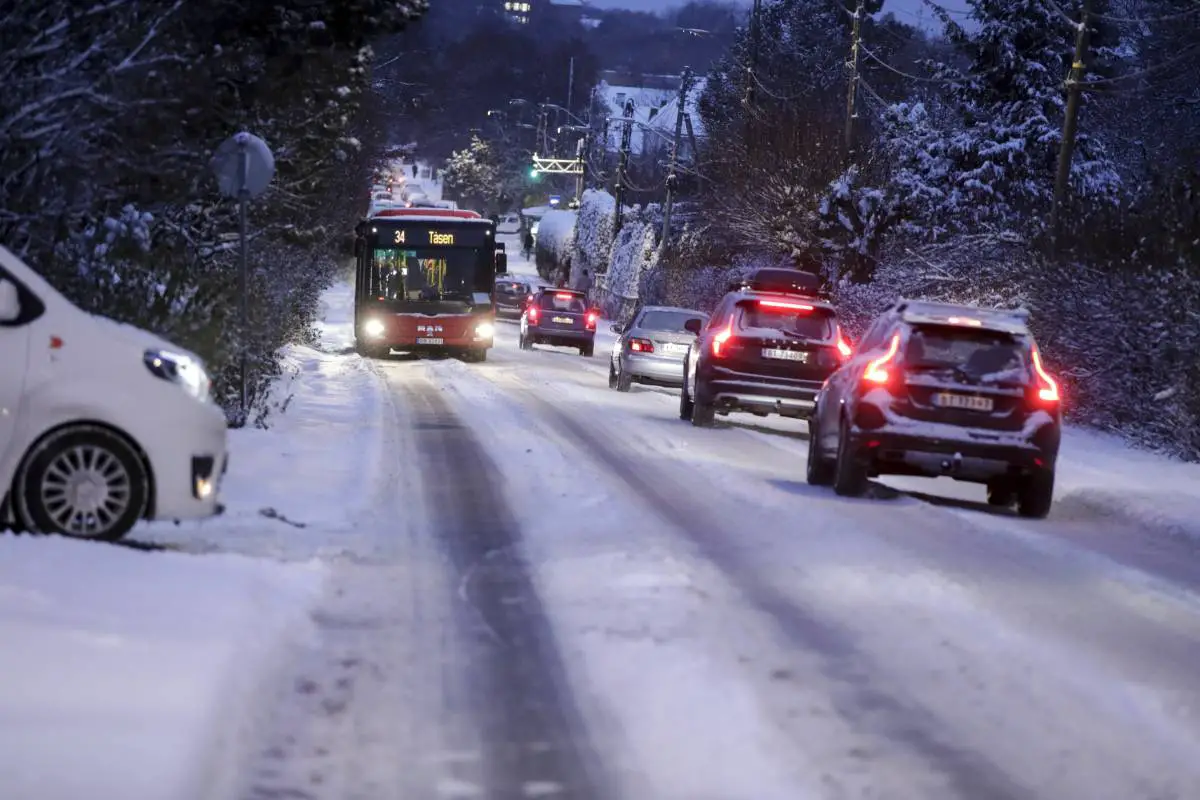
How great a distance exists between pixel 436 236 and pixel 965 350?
2327 centimetres

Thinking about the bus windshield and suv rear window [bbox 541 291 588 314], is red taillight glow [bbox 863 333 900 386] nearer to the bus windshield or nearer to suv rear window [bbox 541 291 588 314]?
the bus windshield

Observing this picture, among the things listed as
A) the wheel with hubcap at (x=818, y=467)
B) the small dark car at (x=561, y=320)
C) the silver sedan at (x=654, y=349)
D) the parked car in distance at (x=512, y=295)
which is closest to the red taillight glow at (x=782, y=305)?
the wheel with hubcap at (x=818, y=467)

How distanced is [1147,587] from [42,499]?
6.63m

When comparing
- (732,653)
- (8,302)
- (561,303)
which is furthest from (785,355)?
(561,303)

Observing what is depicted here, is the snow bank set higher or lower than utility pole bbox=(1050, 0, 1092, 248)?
lower

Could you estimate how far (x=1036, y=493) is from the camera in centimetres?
1484

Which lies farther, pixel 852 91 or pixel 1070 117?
pixel 852 91

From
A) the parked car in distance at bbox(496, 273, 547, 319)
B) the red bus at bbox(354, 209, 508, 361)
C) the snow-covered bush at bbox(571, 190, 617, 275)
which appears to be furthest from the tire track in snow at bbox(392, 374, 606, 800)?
the snow-covered bush at bbox(571, 190, 617, 275)

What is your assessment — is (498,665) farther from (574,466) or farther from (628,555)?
(574,466)

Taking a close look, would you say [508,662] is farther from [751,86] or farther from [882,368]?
[751,86]

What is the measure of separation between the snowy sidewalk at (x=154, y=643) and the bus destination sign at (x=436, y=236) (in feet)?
78.3

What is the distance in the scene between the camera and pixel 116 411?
9.78m

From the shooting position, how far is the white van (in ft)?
31.3

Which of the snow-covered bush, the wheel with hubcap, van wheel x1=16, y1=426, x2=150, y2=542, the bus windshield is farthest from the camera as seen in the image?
the snow-covered bush
